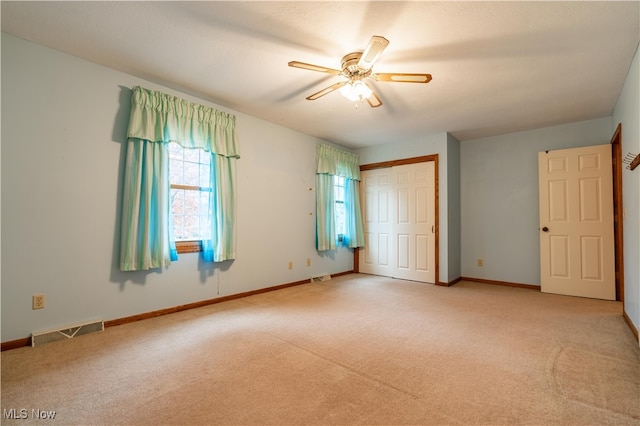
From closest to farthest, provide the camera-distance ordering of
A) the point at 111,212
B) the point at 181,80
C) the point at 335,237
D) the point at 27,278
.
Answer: the point at 27,278 → the point at 111,212 → the point at 181,80 → the point at 335,237

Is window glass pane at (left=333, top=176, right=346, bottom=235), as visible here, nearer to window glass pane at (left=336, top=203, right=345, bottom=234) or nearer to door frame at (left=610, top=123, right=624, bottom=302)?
window glass pane at (left=336, top=203, right=345, bottom=234)

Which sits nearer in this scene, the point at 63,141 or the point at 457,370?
the point at 457,370

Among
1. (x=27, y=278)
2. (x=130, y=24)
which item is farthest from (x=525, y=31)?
(x=27, y=278)

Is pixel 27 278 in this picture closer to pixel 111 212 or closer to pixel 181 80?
pixel 111 212

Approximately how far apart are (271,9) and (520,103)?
3.10 m

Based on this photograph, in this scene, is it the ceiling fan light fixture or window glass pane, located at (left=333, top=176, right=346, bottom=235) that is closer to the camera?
the ceiling fan light fixture

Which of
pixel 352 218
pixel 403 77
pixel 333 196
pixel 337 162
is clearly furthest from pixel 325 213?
pixel 403 77

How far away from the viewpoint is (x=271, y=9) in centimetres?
197

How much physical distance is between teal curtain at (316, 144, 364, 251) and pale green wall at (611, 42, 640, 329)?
338 centimetres

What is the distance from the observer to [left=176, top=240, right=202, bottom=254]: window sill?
321 centimetres

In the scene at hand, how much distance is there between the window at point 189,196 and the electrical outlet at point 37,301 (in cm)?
112

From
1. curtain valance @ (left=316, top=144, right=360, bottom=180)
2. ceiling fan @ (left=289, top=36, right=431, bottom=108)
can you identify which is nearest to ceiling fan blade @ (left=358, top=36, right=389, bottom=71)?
ceiling fan @ (left=289, top=36, right=431, bottom=108)

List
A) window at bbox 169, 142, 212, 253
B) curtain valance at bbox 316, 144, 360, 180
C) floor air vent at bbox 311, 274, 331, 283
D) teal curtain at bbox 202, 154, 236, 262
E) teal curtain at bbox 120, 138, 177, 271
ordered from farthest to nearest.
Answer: curtain valance at bbox 316, 144, 360, 180
floor air vent at bbox 311, 274, 331, 283
teal curtain at bbox 202, 154, 236, 262
window at bbox 169, 142, 212, 253
teal curtain at bbox 120, 138, 177, 271

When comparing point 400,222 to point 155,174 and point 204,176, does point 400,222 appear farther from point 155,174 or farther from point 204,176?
point 155,174
